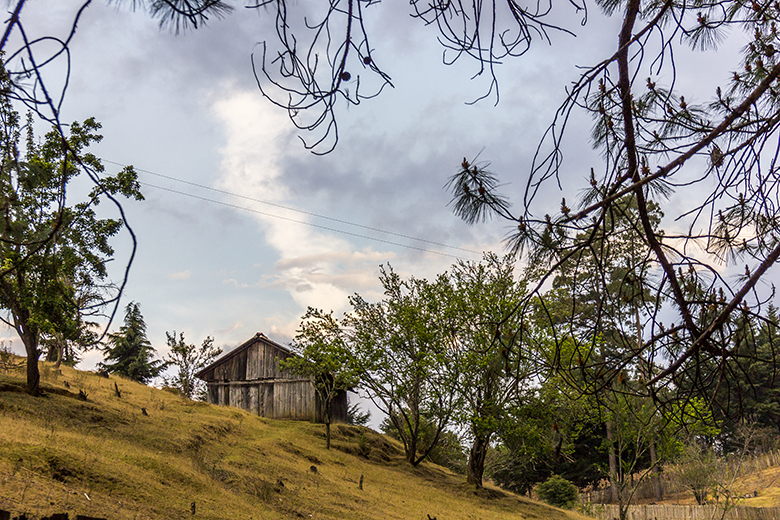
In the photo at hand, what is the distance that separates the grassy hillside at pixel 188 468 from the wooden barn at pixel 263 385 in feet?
8.06

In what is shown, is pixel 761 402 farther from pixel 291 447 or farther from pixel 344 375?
pixel 291 447

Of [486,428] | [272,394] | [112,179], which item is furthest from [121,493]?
[272,394]

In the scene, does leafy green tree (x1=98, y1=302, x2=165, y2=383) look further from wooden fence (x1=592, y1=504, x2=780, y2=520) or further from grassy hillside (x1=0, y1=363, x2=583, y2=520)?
wooden fence (x1=592, y1=504, x2=780, y2=520)

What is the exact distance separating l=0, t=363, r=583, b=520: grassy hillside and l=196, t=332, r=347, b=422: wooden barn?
8.06ft

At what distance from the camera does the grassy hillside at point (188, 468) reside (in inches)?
277

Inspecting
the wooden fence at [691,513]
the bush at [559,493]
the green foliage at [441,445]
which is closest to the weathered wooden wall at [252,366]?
the green foliage at [441,445]

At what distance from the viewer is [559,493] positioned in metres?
21.8

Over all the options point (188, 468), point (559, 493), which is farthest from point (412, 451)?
point (188, 468)

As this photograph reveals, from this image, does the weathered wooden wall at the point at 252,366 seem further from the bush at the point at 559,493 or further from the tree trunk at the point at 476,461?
the bush at the point at 559,493

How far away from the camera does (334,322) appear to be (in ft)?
69.4

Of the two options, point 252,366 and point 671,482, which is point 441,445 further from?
point 671,482

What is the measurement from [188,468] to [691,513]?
16.7m

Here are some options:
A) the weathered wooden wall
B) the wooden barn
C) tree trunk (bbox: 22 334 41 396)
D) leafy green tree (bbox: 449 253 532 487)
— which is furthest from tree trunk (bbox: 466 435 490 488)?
tree trunk (bbox: 22 334 41 396)

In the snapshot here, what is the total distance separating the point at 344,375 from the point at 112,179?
10683mm
